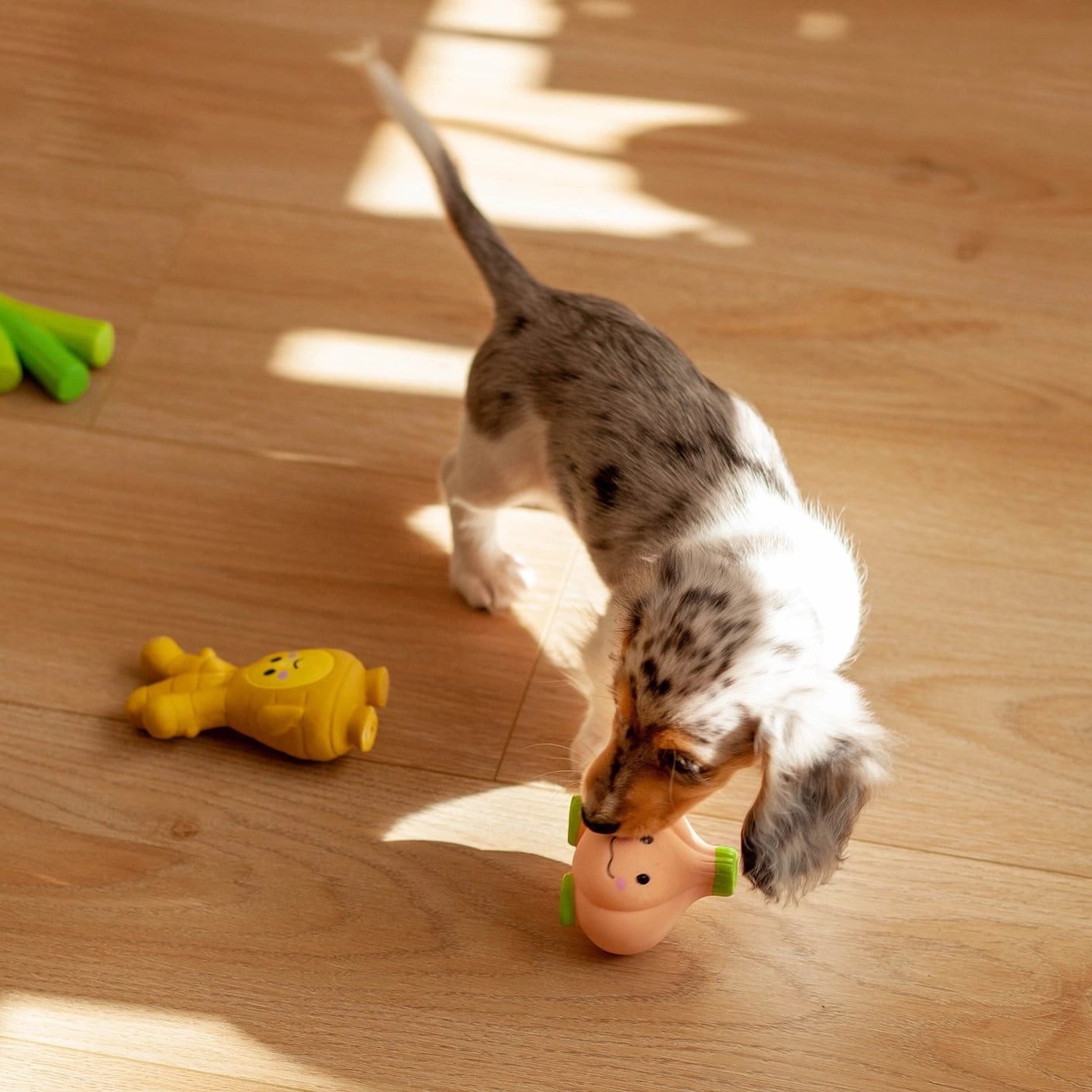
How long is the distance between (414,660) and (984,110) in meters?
2.00

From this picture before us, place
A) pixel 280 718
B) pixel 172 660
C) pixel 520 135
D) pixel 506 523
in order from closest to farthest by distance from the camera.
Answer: pixel 280 718, pixel 172 660, pixel 506 523, pixel 520 135

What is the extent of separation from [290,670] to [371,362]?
841 millimetres

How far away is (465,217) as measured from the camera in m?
2.14

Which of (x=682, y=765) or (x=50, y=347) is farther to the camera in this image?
(x=50, y=347)

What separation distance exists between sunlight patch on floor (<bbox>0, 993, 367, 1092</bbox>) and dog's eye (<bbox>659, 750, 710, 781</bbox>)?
1.84ft

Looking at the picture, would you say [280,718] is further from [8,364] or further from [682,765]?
[8,364]

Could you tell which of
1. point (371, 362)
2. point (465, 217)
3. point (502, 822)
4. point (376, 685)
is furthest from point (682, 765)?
point (371, 362)

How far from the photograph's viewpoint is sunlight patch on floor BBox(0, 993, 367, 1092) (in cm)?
168

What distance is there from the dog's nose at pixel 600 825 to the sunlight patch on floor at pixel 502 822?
0.31 meters

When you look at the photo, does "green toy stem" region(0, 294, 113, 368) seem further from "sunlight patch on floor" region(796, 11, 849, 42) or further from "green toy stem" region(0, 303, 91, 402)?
"sunlight patch on floor" region(796, 11, 849, 42)


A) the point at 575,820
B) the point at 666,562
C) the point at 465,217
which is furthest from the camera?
the point at 465,217

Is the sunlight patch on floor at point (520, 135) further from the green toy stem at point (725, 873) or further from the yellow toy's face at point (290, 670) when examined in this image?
the green toy stem at point (725, 873)

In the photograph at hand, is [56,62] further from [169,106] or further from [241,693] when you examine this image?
[241,693]

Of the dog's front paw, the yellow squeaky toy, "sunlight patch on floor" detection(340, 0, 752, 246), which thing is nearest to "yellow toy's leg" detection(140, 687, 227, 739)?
the yellow squeaky toy
